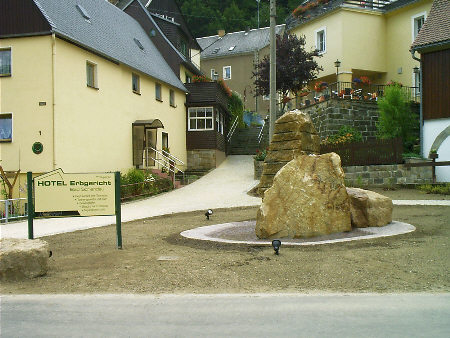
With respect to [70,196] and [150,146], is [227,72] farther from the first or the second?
[70,196]

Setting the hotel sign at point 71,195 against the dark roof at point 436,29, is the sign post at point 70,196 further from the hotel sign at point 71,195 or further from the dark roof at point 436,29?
the dark roof at point 436,29

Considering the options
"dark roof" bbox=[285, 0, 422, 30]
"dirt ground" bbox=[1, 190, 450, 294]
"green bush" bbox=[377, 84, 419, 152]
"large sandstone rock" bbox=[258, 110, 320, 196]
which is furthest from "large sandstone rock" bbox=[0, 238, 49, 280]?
"dark roof" bbox=[285, 0, 422, 30]

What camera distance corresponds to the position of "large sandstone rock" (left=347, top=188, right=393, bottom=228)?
9.78m

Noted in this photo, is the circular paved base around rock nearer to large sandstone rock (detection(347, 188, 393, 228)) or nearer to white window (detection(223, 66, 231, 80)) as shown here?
large sandstone rock (detection(347, 188, 393, 228))

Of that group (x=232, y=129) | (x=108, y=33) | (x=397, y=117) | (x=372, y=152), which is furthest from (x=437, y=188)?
(x=232, y=129)

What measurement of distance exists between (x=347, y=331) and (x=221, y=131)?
31055 mm

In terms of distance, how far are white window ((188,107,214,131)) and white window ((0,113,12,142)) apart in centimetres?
1575

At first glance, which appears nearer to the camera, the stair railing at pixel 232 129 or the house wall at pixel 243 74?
the stair railing at pixel 232 129

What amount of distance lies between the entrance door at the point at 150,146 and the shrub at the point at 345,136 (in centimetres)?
1014

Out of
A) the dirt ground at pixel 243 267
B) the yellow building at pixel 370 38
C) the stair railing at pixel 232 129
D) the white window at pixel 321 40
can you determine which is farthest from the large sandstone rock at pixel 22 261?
the stair railing at pixel 232 129

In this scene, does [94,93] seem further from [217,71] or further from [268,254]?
[217,71]

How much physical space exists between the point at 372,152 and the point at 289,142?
10.4 m

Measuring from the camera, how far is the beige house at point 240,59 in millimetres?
52531

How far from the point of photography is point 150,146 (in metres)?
27.8
